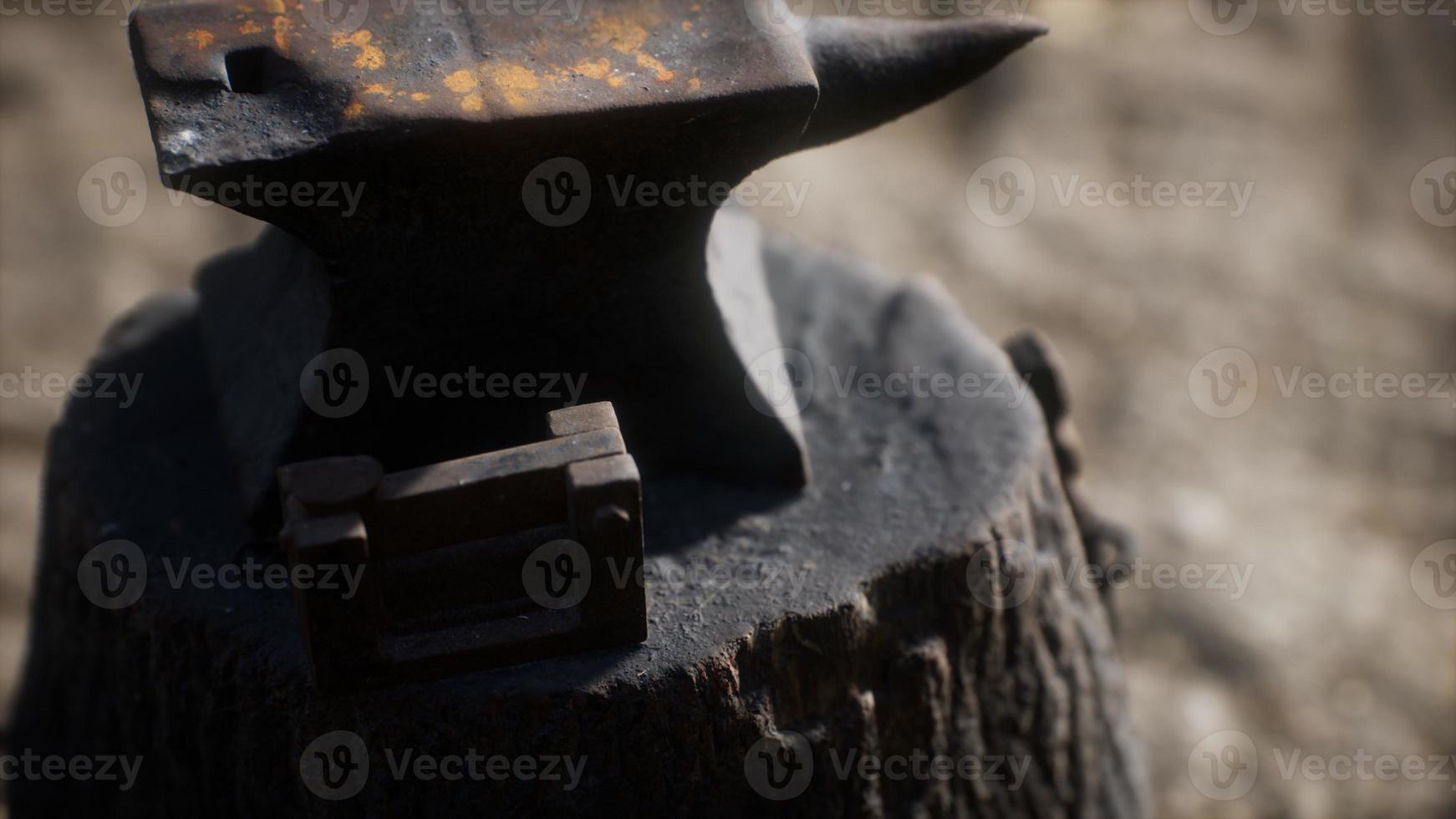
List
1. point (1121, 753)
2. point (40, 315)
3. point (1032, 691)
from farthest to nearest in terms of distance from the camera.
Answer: point (40, 315) → point (1121, 753) → point (1032, 691)

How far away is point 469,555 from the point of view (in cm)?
125

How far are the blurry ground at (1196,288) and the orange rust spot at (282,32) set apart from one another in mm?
2155

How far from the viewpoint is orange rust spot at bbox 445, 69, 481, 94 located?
1210 millimetres

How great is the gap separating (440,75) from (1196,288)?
2.90 metres

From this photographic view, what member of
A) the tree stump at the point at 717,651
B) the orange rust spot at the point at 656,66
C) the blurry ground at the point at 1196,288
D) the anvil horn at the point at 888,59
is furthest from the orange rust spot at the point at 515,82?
the blurry ground at the point at 1196,288

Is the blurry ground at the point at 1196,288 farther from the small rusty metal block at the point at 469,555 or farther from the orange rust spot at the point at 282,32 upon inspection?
the orange rust spot at the point at 282,32

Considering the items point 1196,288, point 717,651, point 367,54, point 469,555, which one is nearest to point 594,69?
point 367,54

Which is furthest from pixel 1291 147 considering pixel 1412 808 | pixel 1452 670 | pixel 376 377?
pixel 376 377

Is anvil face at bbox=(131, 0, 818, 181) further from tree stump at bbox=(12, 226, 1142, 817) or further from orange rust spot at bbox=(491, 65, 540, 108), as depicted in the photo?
tree stump at bbox=(12, 226, 1142, 817)

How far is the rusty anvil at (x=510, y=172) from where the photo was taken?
47.1 inches

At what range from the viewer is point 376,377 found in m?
1.39

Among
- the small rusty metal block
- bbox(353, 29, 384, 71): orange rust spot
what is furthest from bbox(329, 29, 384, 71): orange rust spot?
the small rusty metal block

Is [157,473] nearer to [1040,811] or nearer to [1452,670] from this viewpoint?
[1040,811]

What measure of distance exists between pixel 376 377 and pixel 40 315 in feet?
8.26
